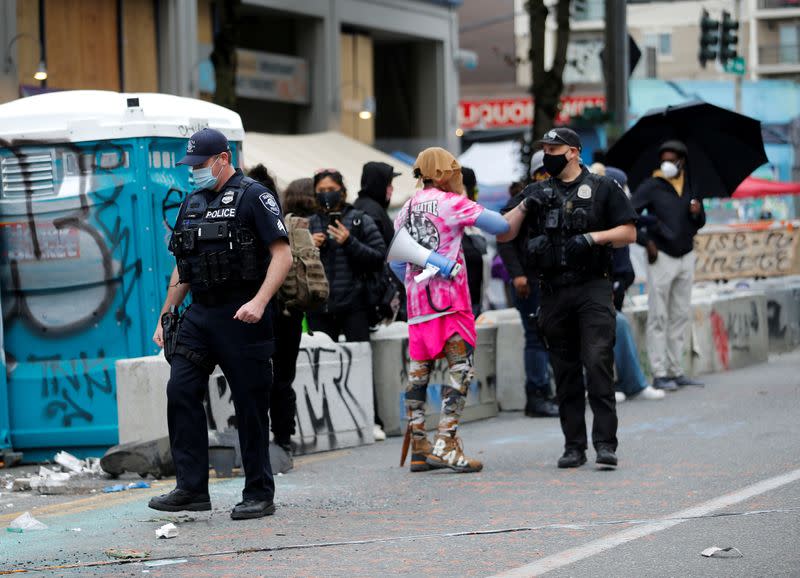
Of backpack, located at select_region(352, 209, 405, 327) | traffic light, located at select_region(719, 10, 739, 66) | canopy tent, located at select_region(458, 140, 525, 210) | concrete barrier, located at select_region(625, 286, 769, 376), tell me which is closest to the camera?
backpack, located at select_region(352, 209, 405, 327)

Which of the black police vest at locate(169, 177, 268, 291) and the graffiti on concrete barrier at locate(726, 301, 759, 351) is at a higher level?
the black police vest at locate(169, 177, 268, 291)

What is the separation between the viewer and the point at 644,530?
22.1 feet

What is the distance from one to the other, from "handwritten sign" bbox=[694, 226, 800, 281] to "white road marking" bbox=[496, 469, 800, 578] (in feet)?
40.0

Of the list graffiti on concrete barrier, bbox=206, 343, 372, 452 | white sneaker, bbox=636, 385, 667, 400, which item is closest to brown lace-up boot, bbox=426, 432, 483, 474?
graffiti on concrete barrier, bbox=206, 343, 372, 452

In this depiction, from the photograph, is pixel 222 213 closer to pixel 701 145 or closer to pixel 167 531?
pixel 167 531

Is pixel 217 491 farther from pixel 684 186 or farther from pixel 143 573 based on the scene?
pixel 684 186

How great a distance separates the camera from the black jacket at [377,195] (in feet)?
35.3

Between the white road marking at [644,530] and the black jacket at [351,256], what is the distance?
3333mm

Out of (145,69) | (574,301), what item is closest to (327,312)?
(574,301)

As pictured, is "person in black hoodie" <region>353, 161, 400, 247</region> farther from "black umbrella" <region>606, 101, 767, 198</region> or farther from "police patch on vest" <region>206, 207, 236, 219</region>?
"black umbrella" <region>606, 101, 767, 198</region>

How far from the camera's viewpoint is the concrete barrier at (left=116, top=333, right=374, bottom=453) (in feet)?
31.3

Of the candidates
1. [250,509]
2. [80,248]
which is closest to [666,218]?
[80,248]

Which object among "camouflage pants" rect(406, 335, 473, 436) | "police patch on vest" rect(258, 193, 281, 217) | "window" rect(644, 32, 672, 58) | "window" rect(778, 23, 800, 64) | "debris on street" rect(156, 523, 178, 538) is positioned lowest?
"debris on street" rect(156, 523, 178, 538)

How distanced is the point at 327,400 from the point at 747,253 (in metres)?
11.7
